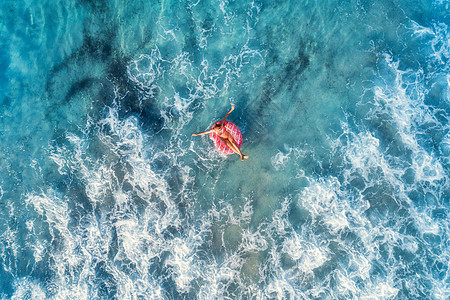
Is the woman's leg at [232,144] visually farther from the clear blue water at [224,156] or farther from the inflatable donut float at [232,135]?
the clear blue water at [224,156]

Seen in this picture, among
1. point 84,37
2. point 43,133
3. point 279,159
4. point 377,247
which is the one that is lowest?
point 377,247

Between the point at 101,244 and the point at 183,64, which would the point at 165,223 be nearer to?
the point at 101,244

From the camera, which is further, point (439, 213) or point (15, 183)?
point (15, 183)

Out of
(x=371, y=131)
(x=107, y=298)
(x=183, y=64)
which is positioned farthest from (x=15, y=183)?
(x=371, y=131)

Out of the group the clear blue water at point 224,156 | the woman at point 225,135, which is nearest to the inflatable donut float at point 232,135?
the woman at point 225,135

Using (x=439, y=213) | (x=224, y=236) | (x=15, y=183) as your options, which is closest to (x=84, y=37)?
(x=15, y=183)

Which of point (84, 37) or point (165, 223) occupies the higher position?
point (84, 37)

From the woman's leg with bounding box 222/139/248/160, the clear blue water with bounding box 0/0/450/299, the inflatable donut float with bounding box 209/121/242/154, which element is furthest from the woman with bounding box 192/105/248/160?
the clear blue water with bounding box 0/0/450/299
